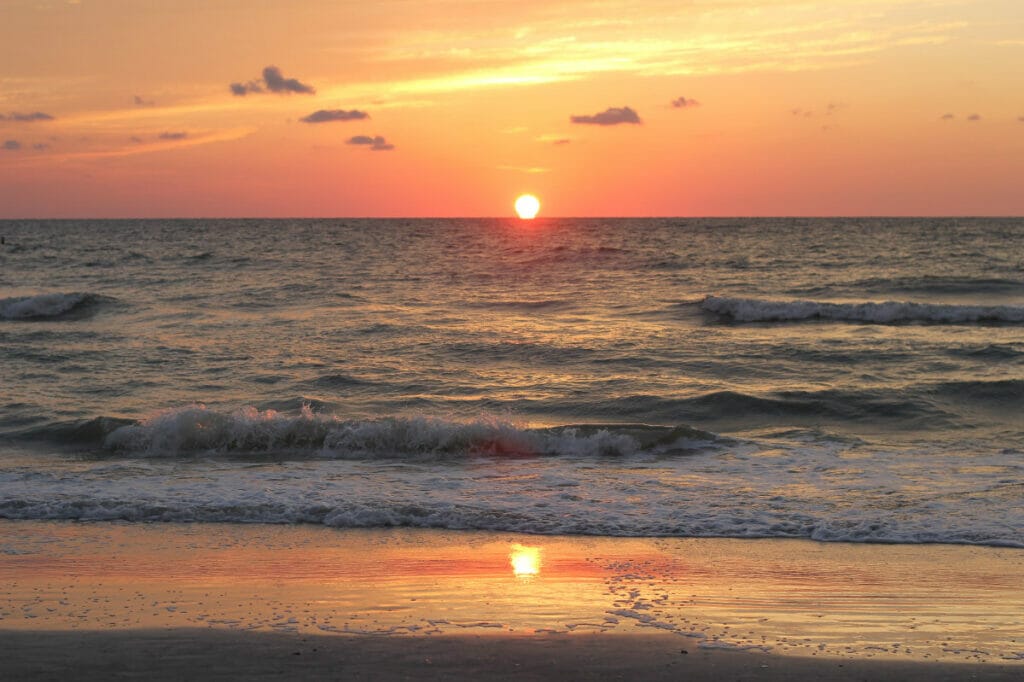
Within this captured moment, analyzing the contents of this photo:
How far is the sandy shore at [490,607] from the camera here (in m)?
6.18

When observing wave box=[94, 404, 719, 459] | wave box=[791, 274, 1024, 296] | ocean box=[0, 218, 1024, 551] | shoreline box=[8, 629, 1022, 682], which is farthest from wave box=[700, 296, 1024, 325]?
shoreline box=[8, 629, 1022, 682]

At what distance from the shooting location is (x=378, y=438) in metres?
14.6

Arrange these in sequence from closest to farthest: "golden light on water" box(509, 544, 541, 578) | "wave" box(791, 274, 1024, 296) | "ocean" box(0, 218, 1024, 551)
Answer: "golden light on water" box(509, 544, 541, 578) < "ocean" box(0, 218, 1024, 551) < "wave" box(791, 274, 1024, 296)

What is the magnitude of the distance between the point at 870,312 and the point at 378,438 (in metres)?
19.7

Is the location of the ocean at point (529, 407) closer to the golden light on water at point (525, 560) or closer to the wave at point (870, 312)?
the wave at point (870, 312)

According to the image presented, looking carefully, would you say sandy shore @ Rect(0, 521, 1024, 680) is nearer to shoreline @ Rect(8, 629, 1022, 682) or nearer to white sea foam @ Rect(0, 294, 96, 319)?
shoreline @ Rect(8, 629, 1022, 682)

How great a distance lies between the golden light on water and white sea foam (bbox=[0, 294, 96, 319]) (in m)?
26.4

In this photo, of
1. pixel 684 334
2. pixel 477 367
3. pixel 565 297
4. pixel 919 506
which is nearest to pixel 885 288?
pixel 565 297

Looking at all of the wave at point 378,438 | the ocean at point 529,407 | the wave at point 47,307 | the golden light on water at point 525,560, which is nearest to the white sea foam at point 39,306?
the wave at point 47,307

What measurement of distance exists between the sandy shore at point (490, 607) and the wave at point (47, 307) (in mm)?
23838

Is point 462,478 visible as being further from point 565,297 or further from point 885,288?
point 885,288

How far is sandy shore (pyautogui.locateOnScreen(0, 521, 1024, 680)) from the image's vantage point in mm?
6184

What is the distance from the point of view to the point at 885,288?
123 ft

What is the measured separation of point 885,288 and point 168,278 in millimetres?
29463
